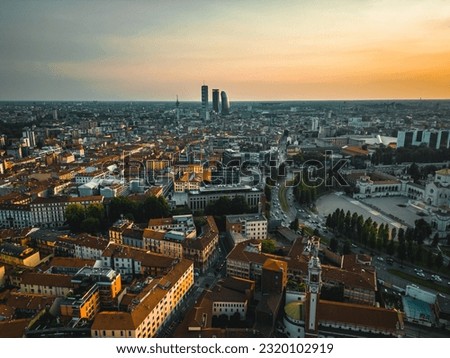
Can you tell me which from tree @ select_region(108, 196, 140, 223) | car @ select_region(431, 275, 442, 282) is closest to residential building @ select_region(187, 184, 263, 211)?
tree @ select_region(108, 196, 140, 223)

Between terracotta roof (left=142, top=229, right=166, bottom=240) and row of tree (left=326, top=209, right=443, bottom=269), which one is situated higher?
terracotta roof (left=142, top=229, right=166, bottom=240)

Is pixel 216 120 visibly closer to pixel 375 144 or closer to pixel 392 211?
pixel 375 144

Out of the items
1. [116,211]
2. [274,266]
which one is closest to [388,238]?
[274,266]

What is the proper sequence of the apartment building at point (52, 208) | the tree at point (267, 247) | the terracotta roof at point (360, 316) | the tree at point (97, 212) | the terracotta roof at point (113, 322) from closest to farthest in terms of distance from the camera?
1. the terracotta roof at point (113, 322)
2. the terracotta roof at point (360, 316)
3. the tree at point (267, 247)
4. the tree at point (97, 212)
5. the apartment building at point (52, 208)

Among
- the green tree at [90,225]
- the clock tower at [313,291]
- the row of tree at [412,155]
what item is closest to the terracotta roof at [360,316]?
the clock tower at [313,291]

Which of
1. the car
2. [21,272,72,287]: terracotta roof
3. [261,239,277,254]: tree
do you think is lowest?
the car

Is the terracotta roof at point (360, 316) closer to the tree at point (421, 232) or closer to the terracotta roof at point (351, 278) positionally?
the terracotta roof at point (351, 278)

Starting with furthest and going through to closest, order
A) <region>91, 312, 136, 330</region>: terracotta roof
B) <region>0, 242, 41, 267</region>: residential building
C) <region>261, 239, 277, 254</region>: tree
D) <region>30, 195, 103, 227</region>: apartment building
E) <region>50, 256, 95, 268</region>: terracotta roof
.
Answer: <region>30, 195, 103, 227</region>: apartment building
<region>261, 239, 277, 254</region>: tree
<region>0, 242, 41, 267</region>: residential building
<region>50, 256, 95, 268</region>: terracotta roof
<region>91, 312, 136, 330</region>: terracotta roof

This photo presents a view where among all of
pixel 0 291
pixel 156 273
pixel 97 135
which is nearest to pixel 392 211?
pixel 156 273

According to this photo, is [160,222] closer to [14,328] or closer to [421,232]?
[14,328]

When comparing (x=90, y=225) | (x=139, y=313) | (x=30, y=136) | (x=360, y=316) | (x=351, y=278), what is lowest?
(x=90, y=225)

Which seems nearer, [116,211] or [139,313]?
[139,313]

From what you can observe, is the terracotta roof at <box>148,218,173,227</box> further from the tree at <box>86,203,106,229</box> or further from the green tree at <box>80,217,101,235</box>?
the tree at <box>86,203,106,229</box>
